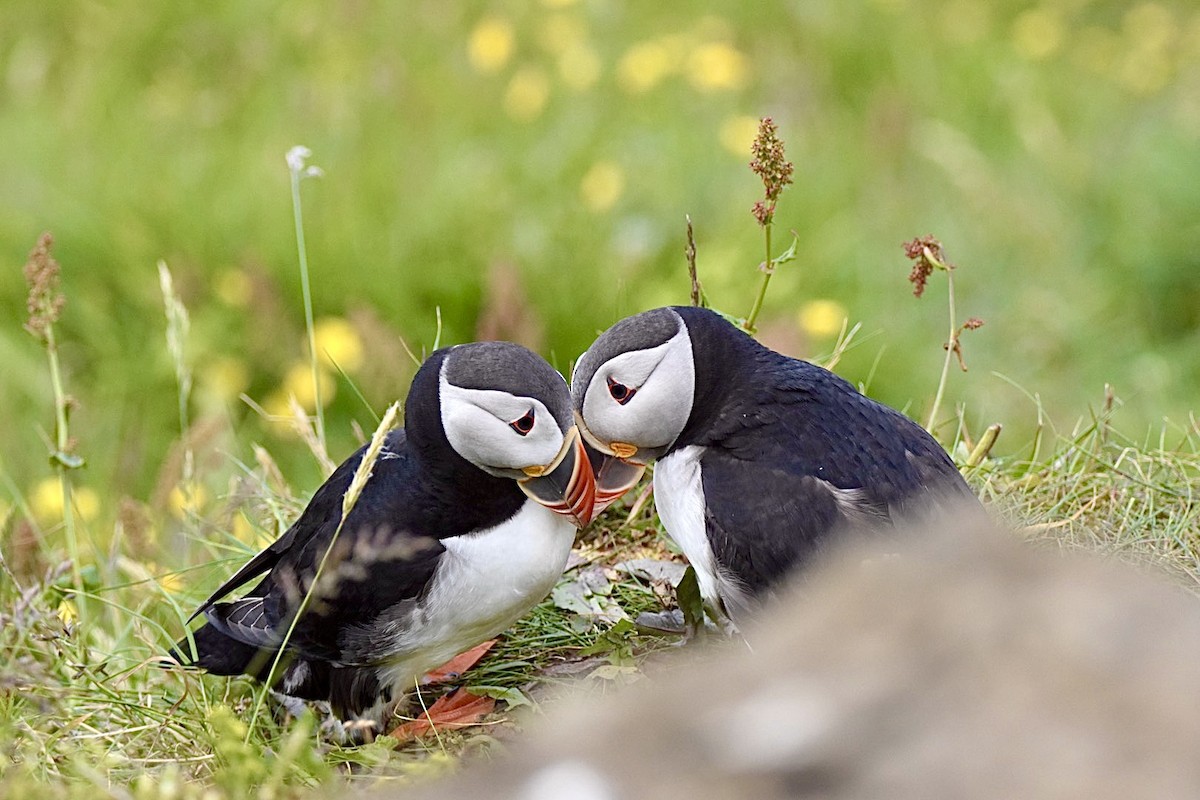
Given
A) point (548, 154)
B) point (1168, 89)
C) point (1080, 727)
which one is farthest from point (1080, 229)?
point (1080, 727)

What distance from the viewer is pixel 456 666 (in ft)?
11.0

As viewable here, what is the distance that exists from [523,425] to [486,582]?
32 centimetres

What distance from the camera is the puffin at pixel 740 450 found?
2840 mm

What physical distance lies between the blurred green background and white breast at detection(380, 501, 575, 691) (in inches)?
50.9

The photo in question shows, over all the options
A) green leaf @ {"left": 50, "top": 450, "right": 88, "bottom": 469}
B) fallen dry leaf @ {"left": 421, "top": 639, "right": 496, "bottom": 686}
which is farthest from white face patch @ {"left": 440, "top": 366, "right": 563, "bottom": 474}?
green leaf @ {"left": 50, "top": 450, "right": 88, "bottom": 469}

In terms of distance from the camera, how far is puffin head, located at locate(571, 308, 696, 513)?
3.07m

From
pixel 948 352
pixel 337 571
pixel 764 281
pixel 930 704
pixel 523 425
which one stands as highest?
pixel 930 704

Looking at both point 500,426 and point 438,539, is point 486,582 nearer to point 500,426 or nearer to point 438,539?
point 438,539

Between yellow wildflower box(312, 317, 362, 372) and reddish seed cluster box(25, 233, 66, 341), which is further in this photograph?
yellow wildflower box(312, 317, 362, 372)

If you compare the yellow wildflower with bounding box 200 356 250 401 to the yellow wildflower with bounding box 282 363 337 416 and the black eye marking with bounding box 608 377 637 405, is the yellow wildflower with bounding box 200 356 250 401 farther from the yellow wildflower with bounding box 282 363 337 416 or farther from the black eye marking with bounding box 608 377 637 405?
the black eye marking with bounding box 608 377 637 405

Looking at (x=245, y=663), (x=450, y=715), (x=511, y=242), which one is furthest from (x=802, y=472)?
(x=511, y=242)

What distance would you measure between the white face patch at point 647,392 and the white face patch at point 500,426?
0.51 feet

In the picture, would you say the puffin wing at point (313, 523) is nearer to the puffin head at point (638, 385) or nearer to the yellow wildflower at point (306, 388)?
the puffin head at point (638, 385)

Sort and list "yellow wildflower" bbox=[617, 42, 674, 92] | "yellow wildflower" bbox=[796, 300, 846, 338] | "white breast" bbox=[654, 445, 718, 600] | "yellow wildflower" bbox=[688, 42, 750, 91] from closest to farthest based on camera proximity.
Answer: "white breast" bbox=[654, 445, 718, 600] → "yellow wildflower" bbox=[796, 300, 846, 338] → "yellow wildflower" bbox=[688, 42, 750, 91] → "yellow wildflower" bbox=[617, 42, 674, 92]
